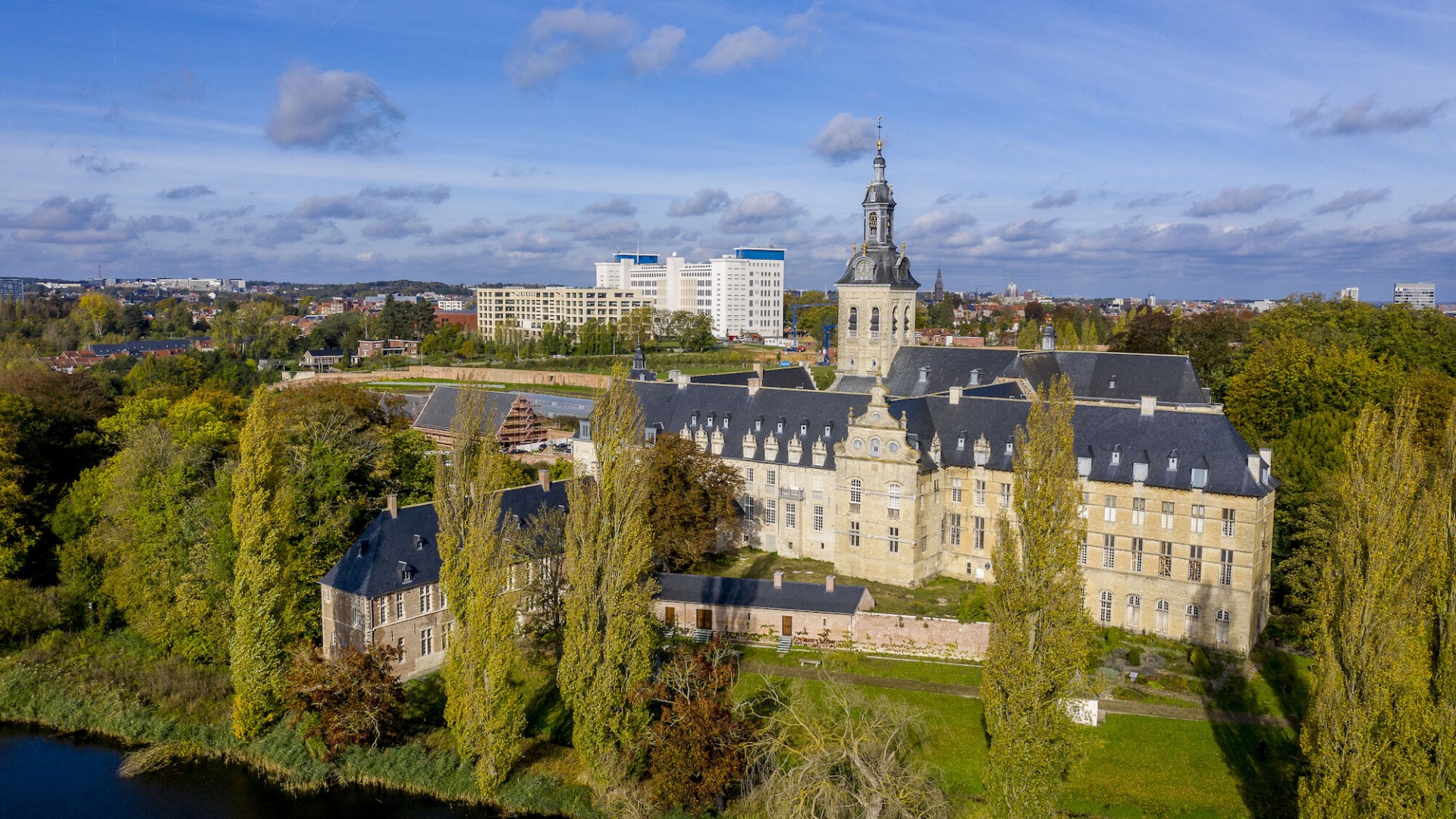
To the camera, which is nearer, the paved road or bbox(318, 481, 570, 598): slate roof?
the paved road

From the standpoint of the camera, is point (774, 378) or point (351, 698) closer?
point (351, 698)

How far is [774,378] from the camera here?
7150cm

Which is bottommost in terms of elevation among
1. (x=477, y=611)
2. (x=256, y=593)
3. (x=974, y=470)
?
(x=256, y=593)

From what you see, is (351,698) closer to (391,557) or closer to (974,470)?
(391,557)

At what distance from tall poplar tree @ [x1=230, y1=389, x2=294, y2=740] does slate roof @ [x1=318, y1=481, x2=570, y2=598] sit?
3340 millimetres

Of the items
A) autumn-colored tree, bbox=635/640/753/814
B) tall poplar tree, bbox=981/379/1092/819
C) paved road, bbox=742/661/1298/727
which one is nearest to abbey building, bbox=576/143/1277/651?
paved road, bbox=742/661/1298/727

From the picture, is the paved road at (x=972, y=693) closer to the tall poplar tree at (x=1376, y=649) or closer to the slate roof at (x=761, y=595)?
the slate roof at (x=761, y=595)

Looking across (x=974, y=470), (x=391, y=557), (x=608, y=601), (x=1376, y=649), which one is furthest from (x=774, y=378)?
(x=1376, y=649)

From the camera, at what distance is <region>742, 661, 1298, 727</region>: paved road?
37469 mm

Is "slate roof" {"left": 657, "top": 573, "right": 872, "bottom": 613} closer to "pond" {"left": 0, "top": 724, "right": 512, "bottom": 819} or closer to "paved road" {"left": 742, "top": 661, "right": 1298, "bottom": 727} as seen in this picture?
"paved road" {"left": 742, "top": 661, "right": 1298, "bottom": 727}

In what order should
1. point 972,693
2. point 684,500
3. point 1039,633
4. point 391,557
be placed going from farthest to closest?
point 684,500
point 391,557
point 972,693
point 1039,633

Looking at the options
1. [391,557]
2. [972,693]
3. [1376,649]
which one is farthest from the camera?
[391,557]

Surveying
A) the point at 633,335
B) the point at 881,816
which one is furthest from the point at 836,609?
the point at 633,335

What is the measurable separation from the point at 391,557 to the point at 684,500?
15.2m
